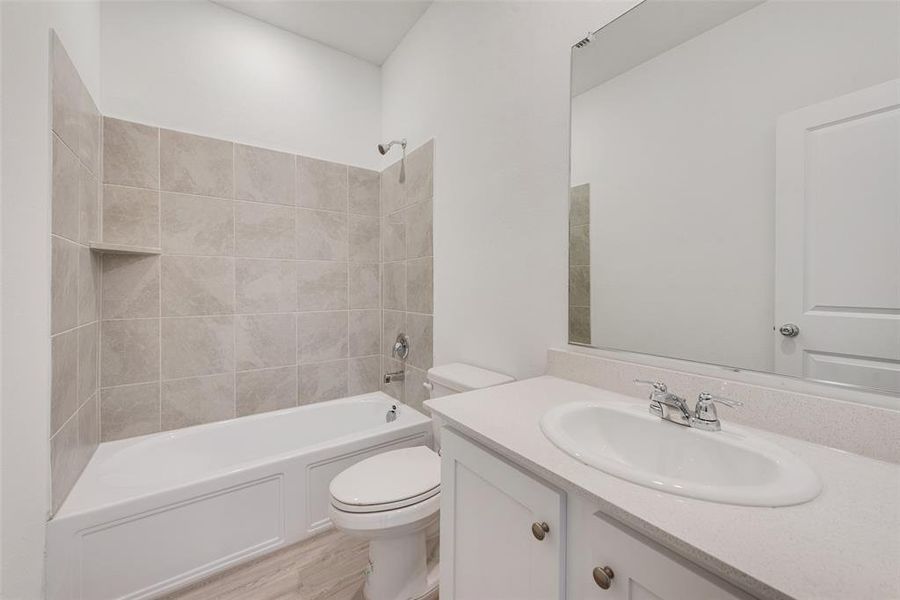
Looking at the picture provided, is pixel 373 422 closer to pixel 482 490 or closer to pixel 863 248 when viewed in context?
pixel 482 490

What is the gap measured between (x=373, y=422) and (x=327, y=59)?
94.5 inches

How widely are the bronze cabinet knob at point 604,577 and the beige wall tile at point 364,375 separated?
6.84 ft

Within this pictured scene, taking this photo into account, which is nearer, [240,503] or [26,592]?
[26,592]

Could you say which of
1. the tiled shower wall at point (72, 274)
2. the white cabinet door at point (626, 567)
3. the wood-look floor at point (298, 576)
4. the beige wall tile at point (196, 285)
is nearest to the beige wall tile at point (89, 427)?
the tiled shower wall at point (72, 274)

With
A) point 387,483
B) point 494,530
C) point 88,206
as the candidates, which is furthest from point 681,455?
point 88,206

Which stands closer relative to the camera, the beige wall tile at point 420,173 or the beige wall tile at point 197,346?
the beige wall tile at point 197,346

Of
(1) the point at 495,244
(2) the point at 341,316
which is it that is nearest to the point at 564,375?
(1) the point at 495,244

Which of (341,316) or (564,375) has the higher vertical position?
(341,316)

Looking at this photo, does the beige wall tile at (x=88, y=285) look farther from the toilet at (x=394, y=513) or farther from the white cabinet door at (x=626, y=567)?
the white cabinet door at (x=626, y=567)

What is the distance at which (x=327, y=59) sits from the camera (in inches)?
93.4

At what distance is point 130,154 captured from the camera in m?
1.80

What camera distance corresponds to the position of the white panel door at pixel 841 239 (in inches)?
27.8

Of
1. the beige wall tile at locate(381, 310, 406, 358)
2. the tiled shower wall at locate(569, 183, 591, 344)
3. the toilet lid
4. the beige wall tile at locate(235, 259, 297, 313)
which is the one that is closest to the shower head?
the beige wall tile at locate(235, 259, 297, 313)

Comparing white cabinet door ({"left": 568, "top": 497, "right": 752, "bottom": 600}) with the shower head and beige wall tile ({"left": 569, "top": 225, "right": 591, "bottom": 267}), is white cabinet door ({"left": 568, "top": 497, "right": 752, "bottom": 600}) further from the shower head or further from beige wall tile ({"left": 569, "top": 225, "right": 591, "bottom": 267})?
the shower head
